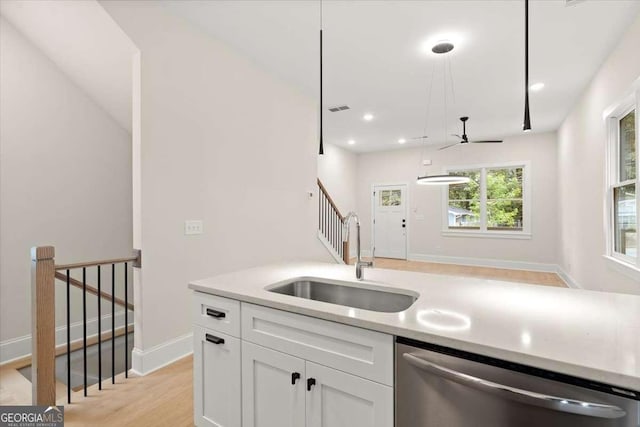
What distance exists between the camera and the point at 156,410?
1.96 meters

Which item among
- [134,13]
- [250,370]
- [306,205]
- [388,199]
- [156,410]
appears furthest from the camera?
[388,199]

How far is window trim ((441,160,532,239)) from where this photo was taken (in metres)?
6.59

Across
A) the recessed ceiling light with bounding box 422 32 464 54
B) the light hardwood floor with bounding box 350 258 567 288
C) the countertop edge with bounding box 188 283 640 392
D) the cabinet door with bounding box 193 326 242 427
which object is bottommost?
A: the light hardwood floor with bounding box 350 258 567 288

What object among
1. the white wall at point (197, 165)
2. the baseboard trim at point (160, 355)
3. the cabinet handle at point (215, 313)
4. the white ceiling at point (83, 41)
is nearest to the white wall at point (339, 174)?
the white wall at point (197, 165)

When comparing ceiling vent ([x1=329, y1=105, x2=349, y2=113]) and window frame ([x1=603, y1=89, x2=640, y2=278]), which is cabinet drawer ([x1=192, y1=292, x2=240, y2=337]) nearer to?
window frame ([x1=603, y1=89, x2=640, y2=278])

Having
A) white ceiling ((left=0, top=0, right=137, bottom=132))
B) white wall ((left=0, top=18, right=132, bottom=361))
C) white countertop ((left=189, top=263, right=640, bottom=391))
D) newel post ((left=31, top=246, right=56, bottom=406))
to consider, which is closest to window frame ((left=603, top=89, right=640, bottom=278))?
white countertop ((left=189, top=263, right=640, bottom=391))

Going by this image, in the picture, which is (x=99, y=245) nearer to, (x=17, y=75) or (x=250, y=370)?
(x=17, y=75)

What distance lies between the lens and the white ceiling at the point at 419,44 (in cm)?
259

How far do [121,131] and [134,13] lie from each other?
1706mm

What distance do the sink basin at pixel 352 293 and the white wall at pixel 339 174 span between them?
5.29 metres

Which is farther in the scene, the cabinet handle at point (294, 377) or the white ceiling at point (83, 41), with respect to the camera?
the white ceiling at point (83, 41)

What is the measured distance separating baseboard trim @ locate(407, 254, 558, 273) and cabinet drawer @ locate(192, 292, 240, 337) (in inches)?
272

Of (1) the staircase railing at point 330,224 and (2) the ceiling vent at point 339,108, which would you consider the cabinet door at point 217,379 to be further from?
(2) the ceiling vent at point 339,108

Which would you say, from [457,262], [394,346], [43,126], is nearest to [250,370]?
[394,346]
